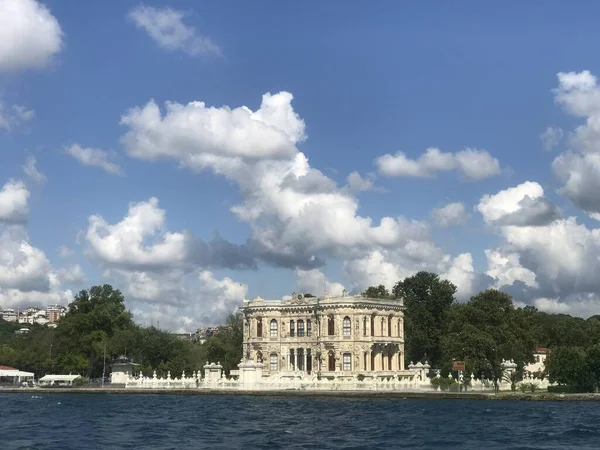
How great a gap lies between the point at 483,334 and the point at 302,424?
102 feet

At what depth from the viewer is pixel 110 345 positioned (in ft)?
303

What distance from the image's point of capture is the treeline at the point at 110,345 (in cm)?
9294

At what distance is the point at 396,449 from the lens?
35156mm

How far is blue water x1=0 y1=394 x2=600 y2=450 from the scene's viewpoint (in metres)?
37.2

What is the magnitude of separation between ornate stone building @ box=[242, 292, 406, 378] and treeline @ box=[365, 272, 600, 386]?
640 centimetres

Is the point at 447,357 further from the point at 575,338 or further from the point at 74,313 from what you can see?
the point at 74,313

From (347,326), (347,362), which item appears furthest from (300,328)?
(347,362)

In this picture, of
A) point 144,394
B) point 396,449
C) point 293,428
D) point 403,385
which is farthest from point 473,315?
point 396,449

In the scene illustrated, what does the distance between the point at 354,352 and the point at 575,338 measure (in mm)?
36352

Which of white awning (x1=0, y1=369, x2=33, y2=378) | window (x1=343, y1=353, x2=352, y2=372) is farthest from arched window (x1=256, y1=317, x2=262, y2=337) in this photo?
white awning (x1=0, y1=369, x2=33, y2=378)

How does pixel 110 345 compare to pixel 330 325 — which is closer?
pixel 330 325

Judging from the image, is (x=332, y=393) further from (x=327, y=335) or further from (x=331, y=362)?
(x=327, y=335)

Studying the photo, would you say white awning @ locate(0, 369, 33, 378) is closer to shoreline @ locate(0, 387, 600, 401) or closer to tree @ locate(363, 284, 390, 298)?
shoreline @ locate(0, 387, 600, 401)

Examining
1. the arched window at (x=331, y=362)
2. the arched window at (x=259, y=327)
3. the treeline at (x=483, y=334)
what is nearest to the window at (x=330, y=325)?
the arched window at (x=331, y=362)
